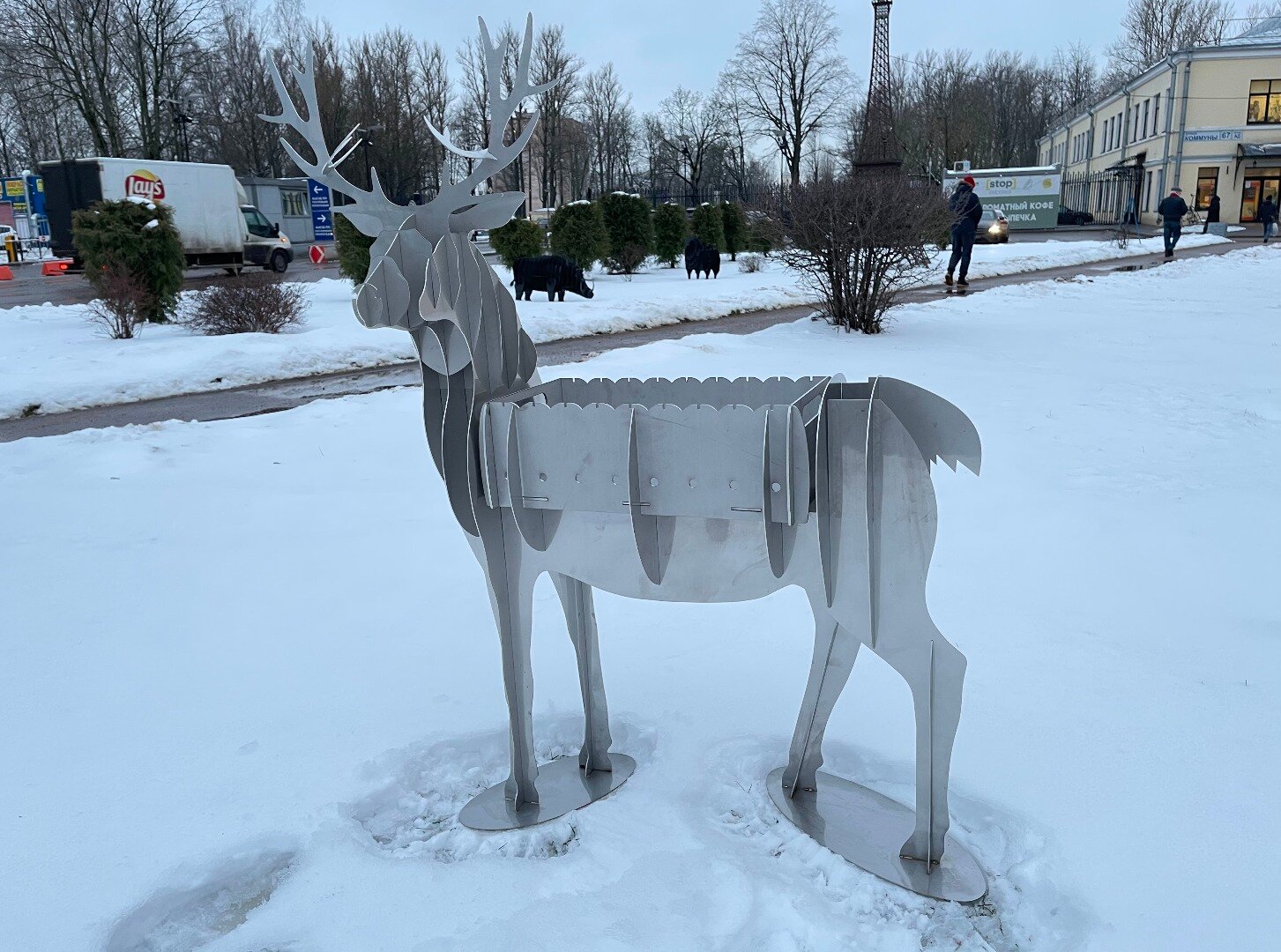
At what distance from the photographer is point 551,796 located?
253cm

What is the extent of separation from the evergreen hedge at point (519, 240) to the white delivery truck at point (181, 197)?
874 cm

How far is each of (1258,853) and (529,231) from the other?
17937 mm

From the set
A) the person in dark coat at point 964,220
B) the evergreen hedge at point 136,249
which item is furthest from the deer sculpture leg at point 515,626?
the person in dark coat at point 964,220

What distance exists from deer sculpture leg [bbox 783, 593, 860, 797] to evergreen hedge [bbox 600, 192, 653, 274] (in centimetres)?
1893

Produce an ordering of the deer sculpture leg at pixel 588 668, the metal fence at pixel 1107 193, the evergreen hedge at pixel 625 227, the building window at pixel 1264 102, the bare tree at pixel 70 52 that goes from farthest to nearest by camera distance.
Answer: the metal fence at pixel 1107 193
the building window at pixel 1264 102
the bare tree at pixel 70 52
the evergreen hedge at pixel 625 227
the deer sculpture leg at pixel 588 668

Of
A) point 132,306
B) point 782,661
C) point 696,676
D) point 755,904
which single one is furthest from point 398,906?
point 132,306

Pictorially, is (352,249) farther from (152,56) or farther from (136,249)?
(152,56)

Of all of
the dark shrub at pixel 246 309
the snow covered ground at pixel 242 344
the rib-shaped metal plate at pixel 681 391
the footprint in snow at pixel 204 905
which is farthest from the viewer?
the dark shrub at pixel 246 309

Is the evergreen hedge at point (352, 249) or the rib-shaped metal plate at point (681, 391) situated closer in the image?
the rib-shaped metal plate at point (681, 391)

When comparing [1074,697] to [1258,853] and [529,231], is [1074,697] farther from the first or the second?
[529,231]

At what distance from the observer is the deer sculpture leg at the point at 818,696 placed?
2.39 meters

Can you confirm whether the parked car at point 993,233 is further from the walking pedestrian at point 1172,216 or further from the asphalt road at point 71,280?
the walking pedestrian at point 1172,216

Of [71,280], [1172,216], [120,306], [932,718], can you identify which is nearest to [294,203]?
[71,280]

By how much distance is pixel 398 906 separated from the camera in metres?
2.11
